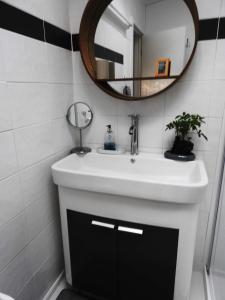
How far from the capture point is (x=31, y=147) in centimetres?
100

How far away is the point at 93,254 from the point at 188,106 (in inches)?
38.7

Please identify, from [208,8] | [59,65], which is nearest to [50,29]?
[59,65]

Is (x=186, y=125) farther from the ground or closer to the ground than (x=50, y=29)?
closer to the ground

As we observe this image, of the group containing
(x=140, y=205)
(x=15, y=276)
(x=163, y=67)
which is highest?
(x=163, y=67)

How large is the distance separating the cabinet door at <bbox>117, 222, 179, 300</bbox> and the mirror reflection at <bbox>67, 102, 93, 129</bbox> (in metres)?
0.66

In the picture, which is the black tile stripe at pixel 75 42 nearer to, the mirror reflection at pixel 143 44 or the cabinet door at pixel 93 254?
the mirror reflection at pixel 143 44

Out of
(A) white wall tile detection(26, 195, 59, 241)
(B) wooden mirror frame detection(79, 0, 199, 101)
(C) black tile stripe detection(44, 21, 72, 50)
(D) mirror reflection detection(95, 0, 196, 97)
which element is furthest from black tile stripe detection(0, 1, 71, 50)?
(A) white wall tile detection(26, 195, 59, 241)

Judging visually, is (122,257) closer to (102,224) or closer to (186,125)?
(102,224)

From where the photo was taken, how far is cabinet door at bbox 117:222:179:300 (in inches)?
37.8

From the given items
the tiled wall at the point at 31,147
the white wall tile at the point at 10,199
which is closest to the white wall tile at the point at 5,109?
the tiled wall at the point at 31,147

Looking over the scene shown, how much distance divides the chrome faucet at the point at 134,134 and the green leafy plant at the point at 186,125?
0.61ft

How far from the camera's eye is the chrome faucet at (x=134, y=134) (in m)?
1.20

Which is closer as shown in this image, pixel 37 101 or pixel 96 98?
pixel 37 101

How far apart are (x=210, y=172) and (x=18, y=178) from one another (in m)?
1.06
